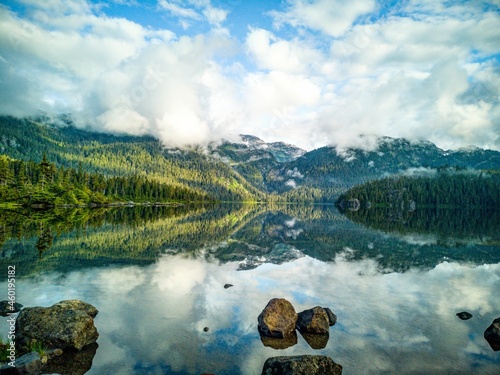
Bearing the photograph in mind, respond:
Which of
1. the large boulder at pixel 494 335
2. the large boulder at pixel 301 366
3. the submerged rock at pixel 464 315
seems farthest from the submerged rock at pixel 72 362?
the submerged rock at pixel 464 315

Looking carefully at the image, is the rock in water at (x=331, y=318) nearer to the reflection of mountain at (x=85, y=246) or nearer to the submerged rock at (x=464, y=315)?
the submerged rock at (x=464, y=315)

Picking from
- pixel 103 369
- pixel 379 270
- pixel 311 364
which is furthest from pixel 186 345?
pixel 379 270

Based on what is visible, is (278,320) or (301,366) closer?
(301,366)

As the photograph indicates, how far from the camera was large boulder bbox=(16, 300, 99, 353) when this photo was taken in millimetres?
15469

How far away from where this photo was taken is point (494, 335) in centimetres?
1833

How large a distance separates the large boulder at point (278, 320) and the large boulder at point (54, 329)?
31.7 ft

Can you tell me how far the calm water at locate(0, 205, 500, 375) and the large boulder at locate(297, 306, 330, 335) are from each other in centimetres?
71

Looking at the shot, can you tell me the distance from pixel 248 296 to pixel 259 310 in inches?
139

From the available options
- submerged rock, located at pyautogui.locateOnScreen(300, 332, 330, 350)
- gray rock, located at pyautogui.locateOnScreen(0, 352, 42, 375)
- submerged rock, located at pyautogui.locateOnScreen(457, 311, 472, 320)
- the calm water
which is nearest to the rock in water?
the calm water

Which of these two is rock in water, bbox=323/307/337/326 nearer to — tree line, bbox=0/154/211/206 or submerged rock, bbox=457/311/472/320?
submerged rock, bbox=457/311/472/320

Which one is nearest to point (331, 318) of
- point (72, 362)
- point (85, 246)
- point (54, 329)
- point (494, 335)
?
point (494, 335)

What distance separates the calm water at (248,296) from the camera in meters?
15.8

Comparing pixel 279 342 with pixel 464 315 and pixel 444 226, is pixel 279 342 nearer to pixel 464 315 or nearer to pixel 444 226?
pixel 464 315

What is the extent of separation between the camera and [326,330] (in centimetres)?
1883
